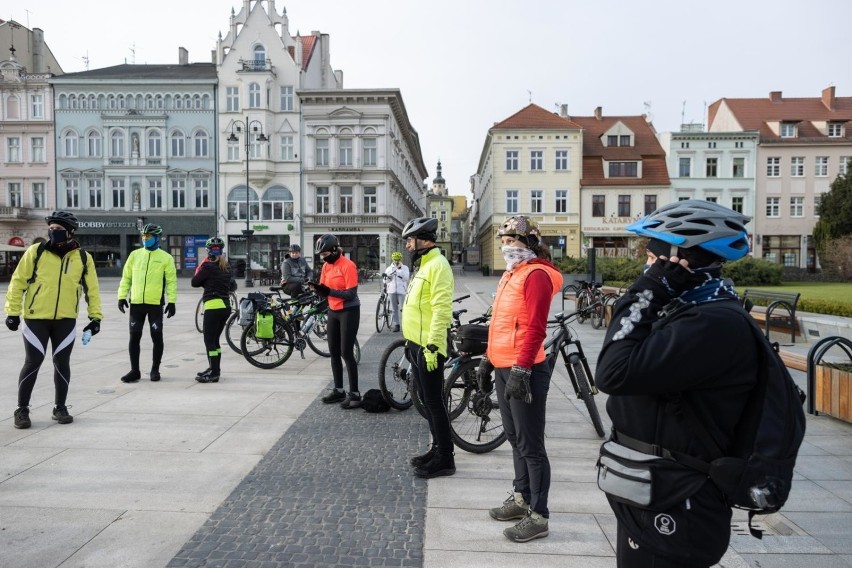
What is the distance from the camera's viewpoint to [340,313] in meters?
6.71

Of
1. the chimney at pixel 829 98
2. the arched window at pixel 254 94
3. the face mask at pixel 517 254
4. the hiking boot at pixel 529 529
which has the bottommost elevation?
the hiking boot at pixel 529 529

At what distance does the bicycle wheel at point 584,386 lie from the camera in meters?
5.82

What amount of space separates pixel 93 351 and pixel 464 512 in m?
8.79

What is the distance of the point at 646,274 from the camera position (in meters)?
2.09

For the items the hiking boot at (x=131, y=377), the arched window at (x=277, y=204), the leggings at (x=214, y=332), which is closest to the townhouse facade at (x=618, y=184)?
the arched window at (x=277, y=204)

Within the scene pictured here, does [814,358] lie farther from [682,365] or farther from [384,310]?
[384,310]

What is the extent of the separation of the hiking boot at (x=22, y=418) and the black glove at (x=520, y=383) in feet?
15.5

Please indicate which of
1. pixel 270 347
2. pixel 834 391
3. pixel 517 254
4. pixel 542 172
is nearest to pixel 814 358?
pixel 834 391

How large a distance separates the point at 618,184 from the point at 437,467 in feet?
153

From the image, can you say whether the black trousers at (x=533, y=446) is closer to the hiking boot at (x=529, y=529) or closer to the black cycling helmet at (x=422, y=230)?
the hiking boot at (x=529, y=529)

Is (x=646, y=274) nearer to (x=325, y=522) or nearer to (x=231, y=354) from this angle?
(x=325, y=522)

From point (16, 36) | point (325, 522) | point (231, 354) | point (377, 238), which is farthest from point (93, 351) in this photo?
point (16, 36)

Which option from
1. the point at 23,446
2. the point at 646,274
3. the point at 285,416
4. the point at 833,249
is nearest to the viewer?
the point at 646,274

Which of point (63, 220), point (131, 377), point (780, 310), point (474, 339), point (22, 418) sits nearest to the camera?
point (474, 339)
